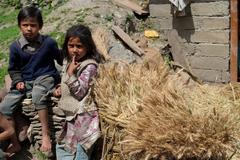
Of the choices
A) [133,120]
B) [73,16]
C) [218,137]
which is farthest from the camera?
[73,16]

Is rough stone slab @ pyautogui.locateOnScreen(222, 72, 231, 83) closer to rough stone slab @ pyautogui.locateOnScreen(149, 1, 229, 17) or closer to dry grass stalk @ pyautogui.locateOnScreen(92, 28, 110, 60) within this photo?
rough stone slab @ pyautogui.locateOnScreen(149, 1, 229, 17)

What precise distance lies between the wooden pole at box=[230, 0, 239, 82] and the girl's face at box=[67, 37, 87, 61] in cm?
340

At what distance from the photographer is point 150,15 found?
8.04m

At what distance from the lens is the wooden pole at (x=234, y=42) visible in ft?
22.8

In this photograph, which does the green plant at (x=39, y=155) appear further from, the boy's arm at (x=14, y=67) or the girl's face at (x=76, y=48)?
the girl's face at (x=76, y=48)

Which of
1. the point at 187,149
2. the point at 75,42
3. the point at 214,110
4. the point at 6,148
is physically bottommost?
the point at 6,148

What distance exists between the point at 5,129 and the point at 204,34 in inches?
150

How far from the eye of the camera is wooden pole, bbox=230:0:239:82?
6.95 meters

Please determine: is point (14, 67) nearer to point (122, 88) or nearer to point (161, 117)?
point (122, 88)

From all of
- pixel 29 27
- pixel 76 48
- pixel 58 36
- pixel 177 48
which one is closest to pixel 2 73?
pixel 58 36

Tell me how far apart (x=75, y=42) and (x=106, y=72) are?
1.30 ft

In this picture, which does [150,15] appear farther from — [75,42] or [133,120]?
[133,120]

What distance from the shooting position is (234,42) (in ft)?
23.2

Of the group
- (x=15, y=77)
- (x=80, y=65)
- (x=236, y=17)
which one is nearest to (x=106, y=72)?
(x=80, y=65)
